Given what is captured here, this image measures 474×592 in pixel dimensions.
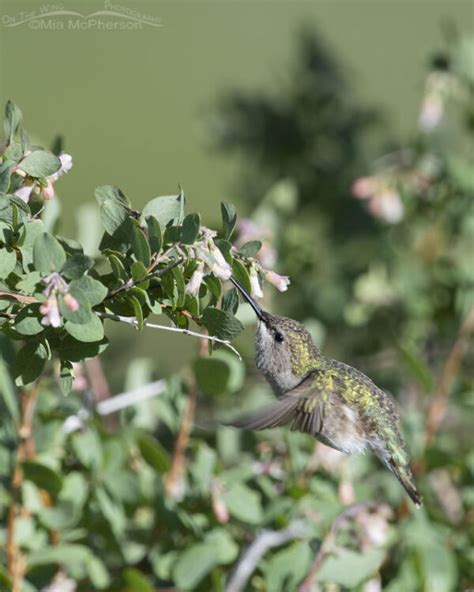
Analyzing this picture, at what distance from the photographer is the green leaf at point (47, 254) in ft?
3.24

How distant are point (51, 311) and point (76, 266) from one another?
0.05 metres

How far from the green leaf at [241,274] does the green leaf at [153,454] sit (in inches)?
24.8

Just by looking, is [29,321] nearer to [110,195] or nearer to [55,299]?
[55,299]

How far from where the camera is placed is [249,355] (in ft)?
5.92

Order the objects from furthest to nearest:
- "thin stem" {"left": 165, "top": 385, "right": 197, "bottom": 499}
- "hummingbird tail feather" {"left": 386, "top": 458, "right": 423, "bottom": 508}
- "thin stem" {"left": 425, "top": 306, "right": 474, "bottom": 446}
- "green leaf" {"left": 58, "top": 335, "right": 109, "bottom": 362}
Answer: "thin stem" {"left": 425, "top": 306, "right": 474, "bottom": 446} → "thin stem" {"left": 165, "top": 385, "right": 197, "bottom": 499} → "hummingbird tail feather" {"left": 386, "top": 458, "right": 423, "bottom": 508} → "green leaf" {"left": 58, "top": 335, "right": 109, "bottom": 362}

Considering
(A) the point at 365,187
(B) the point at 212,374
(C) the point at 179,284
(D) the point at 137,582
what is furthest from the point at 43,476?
(A) the point at 365,187

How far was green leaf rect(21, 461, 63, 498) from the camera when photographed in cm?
155

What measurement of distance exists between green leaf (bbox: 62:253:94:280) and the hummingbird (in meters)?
0.46

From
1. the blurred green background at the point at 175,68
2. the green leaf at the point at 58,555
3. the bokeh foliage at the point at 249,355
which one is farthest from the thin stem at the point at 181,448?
the blurred green background at the point at 175,68

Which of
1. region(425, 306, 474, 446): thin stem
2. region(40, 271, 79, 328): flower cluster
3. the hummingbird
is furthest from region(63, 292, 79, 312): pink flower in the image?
region(425, 306, 474, 446): thin stem

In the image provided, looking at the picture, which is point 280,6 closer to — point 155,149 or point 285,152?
point 155,149

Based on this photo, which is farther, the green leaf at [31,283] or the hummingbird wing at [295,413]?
the hummingbird wing at [295,413]

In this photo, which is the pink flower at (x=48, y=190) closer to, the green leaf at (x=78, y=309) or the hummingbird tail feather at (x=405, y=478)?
the green leaf at (x=78, y=309)

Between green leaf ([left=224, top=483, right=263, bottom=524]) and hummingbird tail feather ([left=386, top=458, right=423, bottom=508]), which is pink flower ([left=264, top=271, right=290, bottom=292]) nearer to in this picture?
hummingbird tail feather ([left=386, top=458, right=423, bottom=508])
